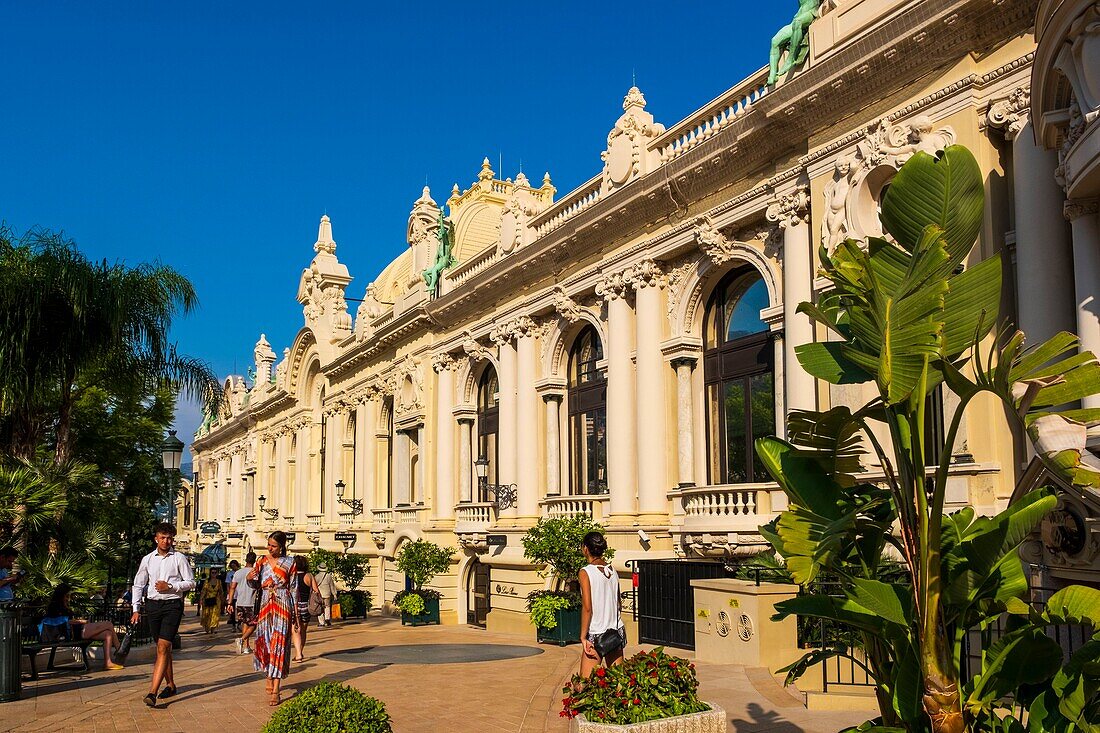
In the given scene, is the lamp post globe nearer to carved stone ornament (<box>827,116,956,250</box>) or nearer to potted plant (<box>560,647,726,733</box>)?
carved stone ornament (<box>827,116,956,250</box>)

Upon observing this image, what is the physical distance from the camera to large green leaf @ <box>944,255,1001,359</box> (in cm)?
641

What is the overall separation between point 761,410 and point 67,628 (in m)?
13.1

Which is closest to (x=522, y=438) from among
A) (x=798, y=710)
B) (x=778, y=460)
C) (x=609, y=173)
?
(x=609, y=173)

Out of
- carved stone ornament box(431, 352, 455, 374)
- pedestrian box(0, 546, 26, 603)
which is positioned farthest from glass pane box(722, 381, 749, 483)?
pedestrian box(0, 546, 26, 603)

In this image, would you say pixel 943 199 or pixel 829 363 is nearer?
pixel 943 199

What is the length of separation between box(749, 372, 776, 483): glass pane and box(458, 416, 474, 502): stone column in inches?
498

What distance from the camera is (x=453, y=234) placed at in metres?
33.9

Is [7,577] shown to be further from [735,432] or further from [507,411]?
[507,411]

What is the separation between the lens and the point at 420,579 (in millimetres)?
28859

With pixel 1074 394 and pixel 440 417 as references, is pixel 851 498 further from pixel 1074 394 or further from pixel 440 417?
pixel 440 417

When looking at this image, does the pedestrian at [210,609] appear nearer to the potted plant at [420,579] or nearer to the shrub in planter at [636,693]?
the potted plant at [420,579]

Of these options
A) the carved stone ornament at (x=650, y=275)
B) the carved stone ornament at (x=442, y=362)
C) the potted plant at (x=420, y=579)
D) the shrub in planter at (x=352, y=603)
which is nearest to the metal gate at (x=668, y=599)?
the carved stone ornament at (x=650, y=275)

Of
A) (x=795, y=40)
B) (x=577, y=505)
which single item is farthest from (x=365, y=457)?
(x=795, y=40)

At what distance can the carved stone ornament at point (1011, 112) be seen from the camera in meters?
14.1
